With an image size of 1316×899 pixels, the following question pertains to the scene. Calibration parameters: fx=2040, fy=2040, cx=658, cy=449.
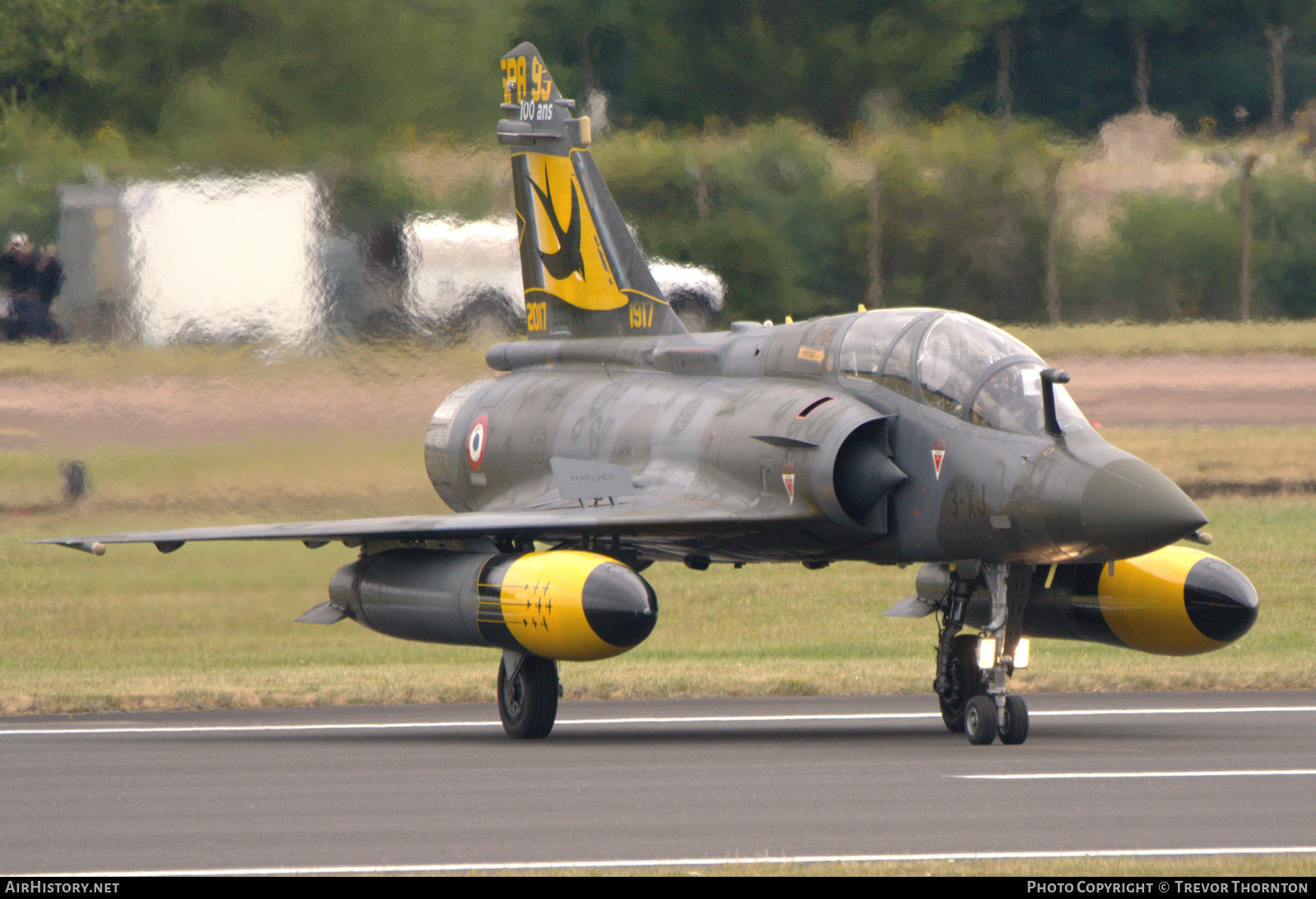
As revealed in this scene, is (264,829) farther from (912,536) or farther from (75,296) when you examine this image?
(75,296)

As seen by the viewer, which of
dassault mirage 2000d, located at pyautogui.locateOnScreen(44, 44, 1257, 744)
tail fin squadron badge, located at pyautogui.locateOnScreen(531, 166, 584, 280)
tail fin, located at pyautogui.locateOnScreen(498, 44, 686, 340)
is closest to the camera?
dassault mirage 2000d, located at pyautogui.locateOnScreen(44, 44, 1257, 744)

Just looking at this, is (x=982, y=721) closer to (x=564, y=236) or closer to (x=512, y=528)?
(x=512, y=528)

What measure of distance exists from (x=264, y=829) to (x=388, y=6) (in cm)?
1623

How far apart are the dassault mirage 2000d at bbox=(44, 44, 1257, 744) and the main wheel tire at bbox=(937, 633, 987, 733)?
0.06ft

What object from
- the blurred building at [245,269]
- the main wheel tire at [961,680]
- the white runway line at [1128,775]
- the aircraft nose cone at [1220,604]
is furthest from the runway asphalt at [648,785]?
the blurred building at [245,269]

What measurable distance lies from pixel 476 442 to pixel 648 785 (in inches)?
265

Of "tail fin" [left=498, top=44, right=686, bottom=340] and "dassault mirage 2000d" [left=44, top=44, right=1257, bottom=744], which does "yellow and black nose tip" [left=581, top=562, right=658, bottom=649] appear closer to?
"dassault mirage 2000d" [left=44, top=44, right=1257, bottom=744]

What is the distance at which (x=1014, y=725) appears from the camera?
13.8 metres

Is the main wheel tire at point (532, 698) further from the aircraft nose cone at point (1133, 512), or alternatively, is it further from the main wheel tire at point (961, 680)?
the aircraft nose cone at point (1133, 512)

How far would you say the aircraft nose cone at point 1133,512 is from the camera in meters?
12.6

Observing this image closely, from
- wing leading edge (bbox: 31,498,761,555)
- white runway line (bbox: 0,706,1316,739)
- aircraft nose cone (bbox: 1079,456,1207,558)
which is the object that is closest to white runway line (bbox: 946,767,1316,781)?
aircraft nose cone (bbox: 1079,456,1207,558)

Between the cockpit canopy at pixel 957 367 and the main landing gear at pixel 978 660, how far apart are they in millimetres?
1148

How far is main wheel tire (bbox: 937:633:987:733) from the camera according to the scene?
14.6 m
